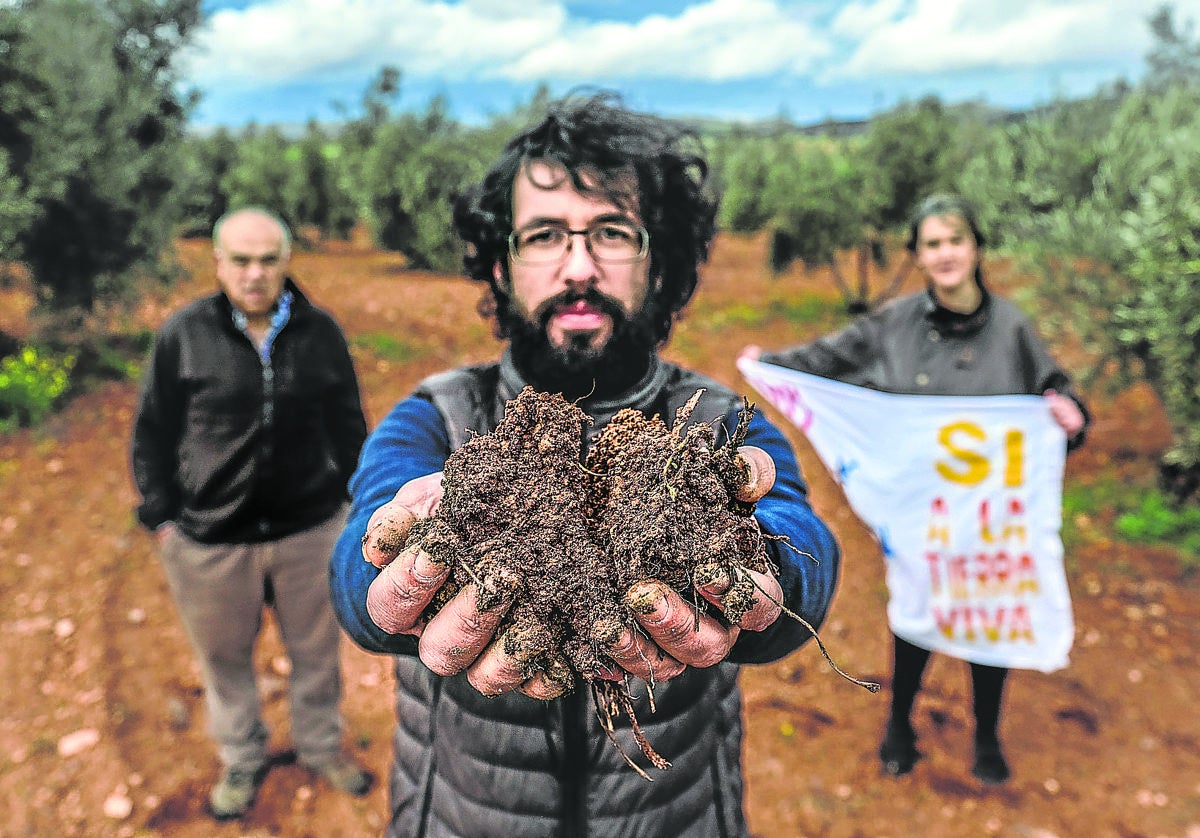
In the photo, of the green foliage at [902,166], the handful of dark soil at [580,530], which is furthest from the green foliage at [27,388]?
the green foliage at [902,166]

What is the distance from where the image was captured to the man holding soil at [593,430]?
1.58 metres

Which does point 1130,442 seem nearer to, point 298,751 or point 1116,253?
point 1116,253

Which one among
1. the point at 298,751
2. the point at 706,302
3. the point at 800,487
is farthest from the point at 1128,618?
the point at 706,302

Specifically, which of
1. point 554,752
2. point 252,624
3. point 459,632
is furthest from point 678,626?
A: point 252,624

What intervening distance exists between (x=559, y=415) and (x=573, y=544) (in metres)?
0.26

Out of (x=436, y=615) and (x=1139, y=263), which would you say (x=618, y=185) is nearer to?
(x=436, y=615)

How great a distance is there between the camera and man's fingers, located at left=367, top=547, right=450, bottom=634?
1.22 meters

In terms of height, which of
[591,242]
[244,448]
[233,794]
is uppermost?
[591,242]

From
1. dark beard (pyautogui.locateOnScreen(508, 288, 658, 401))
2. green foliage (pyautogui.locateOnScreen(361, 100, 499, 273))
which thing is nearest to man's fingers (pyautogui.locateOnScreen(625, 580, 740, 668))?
dark beard (pyautogui.locateOnScreen(508, 288, 658, 401))

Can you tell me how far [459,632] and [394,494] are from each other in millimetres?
498

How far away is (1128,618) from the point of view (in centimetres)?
551

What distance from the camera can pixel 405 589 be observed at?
1.24 metres

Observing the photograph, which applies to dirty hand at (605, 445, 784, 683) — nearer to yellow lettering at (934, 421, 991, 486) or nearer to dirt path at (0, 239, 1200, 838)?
yellow lettering at (934, 421, 991, 486)

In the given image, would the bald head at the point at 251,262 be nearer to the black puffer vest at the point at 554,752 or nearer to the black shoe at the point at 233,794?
the black puffer vest at the point at 554,752
